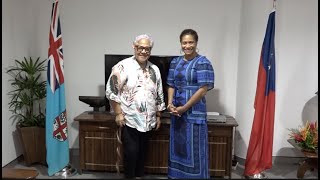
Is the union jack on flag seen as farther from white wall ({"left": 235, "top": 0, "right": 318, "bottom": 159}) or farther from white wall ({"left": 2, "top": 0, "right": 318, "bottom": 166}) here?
white wall ({"left": 235, "top": 0, "right": 318, "bottom": 159})

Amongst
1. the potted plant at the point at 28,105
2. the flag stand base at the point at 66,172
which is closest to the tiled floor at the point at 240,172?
the flag stand base at the point at 66,172

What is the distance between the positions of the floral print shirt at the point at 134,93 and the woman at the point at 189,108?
8.0 inches

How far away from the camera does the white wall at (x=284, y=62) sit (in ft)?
10.2

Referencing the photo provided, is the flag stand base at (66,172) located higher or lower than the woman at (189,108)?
lower

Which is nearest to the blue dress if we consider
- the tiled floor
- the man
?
the man

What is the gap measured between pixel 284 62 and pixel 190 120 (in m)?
1.41

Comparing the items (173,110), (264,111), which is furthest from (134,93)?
(264,111)

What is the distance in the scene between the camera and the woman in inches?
94.2

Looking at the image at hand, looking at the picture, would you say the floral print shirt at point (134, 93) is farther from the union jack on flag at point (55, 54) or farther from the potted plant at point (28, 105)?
the potted plant at point (28, 105)

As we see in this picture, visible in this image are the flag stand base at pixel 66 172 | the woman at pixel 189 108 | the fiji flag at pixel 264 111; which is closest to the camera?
the woman at pixel 189 108

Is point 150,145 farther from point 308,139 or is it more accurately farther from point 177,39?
point 308,139

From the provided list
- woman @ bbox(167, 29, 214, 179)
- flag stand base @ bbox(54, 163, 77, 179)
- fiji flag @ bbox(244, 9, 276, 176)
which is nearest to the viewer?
woman @ bbox(167, 29, 214, 179)

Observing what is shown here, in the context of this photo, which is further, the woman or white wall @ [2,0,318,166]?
white wall @ [2,0,318,166]

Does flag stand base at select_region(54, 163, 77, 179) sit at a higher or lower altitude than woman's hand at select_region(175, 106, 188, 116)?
lower
